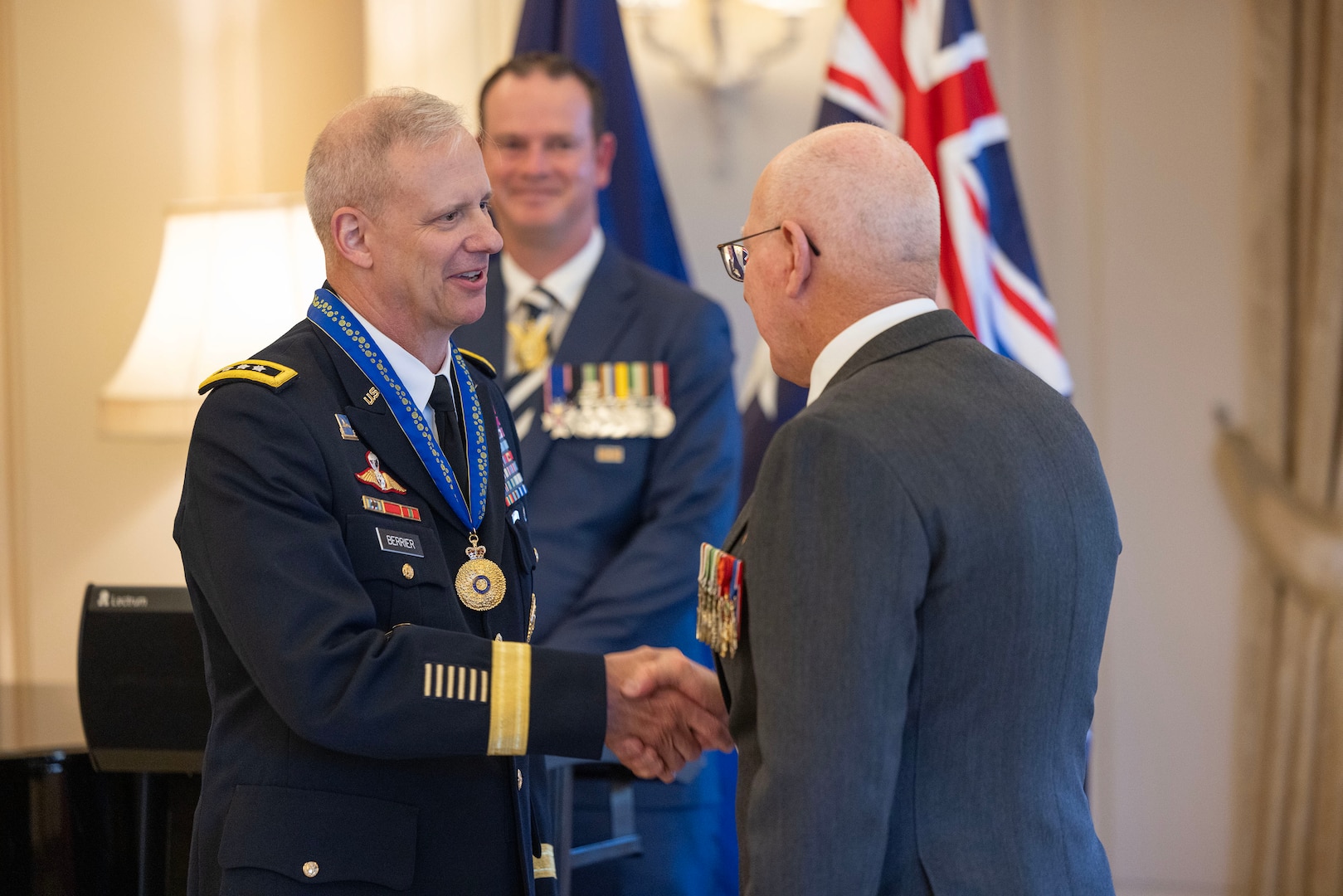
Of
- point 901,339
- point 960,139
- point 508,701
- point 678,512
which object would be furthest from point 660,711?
point 960,139

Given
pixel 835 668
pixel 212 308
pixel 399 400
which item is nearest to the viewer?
pixel 835 668

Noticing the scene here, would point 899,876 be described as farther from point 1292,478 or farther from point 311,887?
point 1292,478

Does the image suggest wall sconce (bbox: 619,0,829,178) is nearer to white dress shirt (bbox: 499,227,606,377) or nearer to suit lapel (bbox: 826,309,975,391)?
white dress shirt (bbox: 499,227,606,377)

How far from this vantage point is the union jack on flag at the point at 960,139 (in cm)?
340

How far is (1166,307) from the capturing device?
12.7ft

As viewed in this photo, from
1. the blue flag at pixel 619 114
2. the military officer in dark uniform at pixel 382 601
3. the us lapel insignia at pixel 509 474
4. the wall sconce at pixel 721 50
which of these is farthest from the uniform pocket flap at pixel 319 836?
the wall sconce at pixel 721 50

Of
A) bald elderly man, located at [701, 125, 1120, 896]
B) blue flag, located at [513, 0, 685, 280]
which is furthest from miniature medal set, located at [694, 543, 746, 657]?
blue flag, located at [513, 0, 685, 280]

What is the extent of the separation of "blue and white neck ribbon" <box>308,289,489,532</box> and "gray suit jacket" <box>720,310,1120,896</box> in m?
0.49

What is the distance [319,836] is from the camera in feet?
4.93

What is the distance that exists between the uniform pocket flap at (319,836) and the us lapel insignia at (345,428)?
43 centimetres

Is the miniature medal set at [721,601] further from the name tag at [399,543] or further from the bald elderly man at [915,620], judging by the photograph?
the name tag at [399,543]

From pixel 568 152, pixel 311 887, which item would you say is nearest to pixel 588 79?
pixel 568 152

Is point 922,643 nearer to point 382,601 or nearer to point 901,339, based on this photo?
point 901,339

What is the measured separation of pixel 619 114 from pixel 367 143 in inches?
79.9
